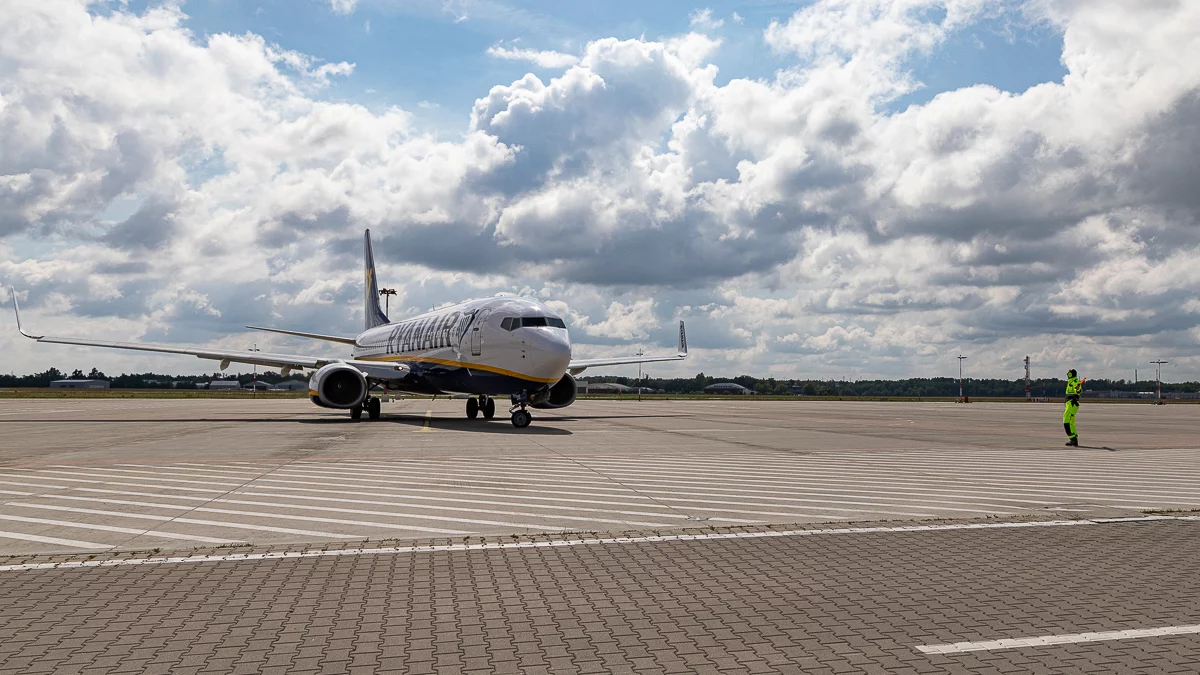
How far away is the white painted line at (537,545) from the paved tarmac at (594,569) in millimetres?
48

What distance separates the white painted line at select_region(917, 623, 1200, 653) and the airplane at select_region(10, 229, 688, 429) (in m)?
24.3

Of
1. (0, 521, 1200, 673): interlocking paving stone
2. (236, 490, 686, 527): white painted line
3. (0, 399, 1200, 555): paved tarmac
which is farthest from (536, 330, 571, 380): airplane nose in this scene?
(0, 521, 1200, 673): interlocking paving stone

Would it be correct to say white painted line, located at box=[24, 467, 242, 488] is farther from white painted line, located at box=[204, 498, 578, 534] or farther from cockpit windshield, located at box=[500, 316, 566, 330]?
cockpit windshield, located at box=[500, 316, 566, 330]

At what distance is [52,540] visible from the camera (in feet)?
28.0

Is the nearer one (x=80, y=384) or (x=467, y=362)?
(x=467, y=362)

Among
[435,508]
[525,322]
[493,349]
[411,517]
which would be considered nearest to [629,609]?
[411,517]

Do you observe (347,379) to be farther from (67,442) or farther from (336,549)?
(336,549)

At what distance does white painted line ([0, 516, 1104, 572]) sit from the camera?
7.52 metres

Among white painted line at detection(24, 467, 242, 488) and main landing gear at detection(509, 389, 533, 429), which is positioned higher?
main landing gear at detection(509, 389, 533, 429)

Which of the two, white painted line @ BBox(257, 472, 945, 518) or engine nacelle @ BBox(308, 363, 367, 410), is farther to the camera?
engine nacelle @ BBox(308, 363, 367, 410)

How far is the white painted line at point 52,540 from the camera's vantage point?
Answer: 324 inches

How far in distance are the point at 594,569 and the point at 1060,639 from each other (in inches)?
138

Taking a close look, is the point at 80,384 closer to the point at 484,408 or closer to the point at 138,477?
the point at 484,408

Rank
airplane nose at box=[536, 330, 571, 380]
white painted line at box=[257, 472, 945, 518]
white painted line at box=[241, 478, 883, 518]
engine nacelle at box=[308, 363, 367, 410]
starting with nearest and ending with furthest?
white painted line at box=[241, 478, 883, 518], white painted line at box=[257, 472, 945, 518], airplane nose at box=[536, 330, 571, 380], engine nacelle at box=[308, 363, 367, 410]
